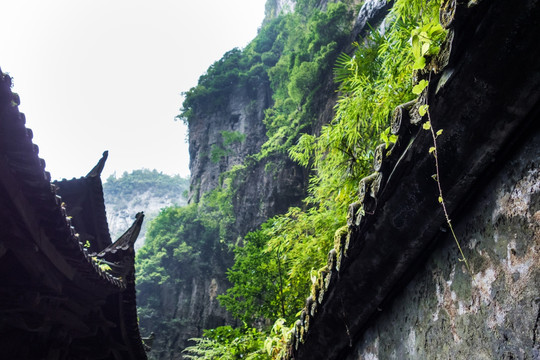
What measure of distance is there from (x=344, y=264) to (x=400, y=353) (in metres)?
0.72

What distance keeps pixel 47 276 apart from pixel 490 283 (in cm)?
420

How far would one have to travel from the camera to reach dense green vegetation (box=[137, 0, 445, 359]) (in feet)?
13.0

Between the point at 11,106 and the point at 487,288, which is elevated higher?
the point at 11,106

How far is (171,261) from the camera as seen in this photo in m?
24.3

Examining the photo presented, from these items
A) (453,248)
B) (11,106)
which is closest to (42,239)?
(11,106)

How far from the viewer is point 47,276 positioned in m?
3.75

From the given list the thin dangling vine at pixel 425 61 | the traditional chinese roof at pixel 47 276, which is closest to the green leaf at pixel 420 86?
the thin dangling vine at pixel 425 61

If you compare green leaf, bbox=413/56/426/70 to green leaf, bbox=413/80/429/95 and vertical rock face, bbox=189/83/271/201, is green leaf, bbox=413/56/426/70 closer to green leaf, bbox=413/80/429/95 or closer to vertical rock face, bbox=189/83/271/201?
green leaf, bbox=413/80/429/95

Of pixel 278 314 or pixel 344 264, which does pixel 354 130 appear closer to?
pixel 344 264

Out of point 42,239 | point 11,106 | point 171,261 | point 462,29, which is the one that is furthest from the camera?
point 171,261

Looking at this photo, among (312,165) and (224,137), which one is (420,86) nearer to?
(312,165)

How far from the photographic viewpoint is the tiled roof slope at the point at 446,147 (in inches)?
58.4

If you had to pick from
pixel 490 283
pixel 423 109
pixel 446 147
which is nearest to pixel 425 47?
pixel 423 109

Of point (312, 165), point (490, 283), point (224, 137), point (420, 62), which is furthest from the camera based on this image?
point (224, 137)
